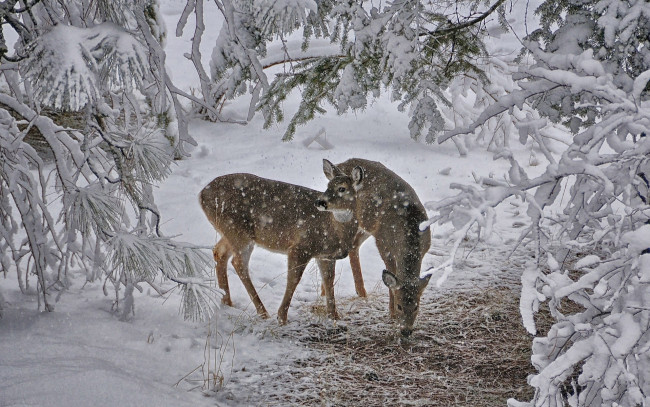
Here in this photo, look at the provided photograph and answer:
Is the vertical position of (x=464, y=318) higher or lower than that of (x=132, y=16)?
lower

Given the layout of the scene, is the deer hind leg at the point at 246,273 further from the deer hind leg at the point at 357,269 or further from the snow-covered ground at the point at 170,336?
the deer hind leg at the point at 357,269

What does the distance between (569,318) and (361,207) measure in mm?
3627

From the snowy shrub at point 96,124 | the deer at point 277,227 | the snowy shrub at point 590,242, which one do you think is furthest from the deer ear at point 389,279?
the snowy shrub at point 590,242

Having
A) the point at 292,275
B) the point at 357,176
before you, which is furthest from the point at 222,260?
the point at 357,176

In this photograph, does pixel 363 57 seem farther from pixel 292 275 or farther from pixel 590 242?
pixel 590 242

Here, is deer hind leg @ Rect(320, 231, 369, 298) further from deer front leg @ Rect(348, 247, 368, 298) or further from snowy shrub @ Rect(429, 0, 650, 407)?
snowy shrub @ Rect(429, 0, 650, 407)

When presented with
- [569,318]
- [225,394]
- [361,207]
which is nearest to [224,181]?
[361,207]

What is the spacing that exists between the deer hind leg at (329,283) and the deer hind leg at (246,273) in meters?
0.59

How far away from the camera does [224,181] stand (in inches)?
229

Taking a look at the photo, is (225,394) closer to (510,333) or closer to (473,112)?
(510,333)

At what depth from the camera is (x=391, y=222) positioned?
5633 mm

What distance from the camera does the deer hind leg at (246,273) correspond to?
5543mm

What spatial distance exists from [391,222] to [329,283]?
0.82m

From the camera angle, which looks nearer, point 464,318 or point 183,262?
point 183,262
